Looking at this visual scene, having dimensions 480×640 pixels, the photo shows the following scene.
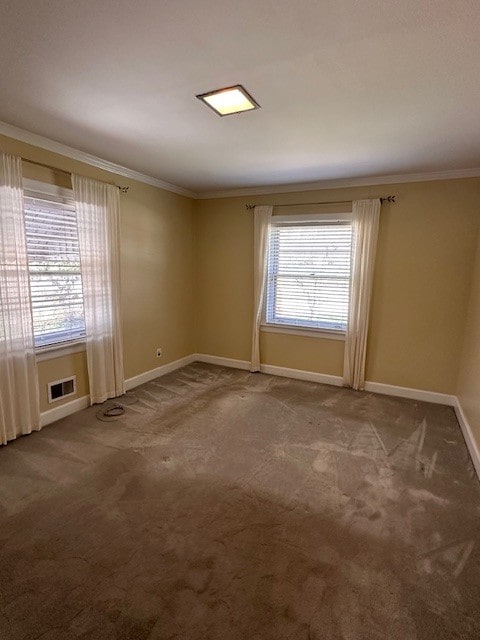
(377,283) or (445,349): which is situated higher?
(377,283)

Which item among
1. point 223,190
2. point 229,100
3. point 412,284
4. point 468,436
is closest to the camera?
point 229,100

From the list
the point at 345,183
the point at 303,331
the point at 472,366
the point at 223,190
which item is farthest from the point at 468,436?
the point at 223,190

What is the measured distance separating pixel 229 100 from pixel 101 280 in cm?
217

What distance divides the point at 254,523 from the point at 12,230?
2.82 metres

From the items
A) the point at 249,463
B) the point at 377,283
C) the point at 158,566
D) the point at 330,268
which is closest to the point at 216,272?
the point at 330,268

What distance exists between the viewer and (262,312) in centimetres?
457

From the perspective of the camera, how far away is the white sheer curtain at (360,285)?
12.2ft

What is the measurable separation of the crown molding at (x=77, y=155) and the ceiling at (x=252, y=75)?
8cm

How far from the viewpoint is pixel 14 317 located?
2.64 m

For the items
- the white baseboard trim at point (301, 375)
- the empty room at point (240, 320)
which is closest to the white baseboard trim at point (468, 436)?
the empty room at point (240, 320)

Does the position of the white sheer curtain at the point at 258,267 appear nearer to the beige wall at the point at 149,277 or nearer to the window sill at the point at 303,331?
the window sill at the point at 303,331

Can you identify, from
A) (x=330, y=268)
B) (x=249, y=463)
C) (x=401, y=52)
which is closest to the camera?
(x=401, y=52)

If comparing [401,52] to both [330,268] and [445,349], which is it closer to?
[330,268]

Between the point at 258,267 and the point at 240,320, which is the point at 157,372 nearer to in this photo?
the point at 240,320
